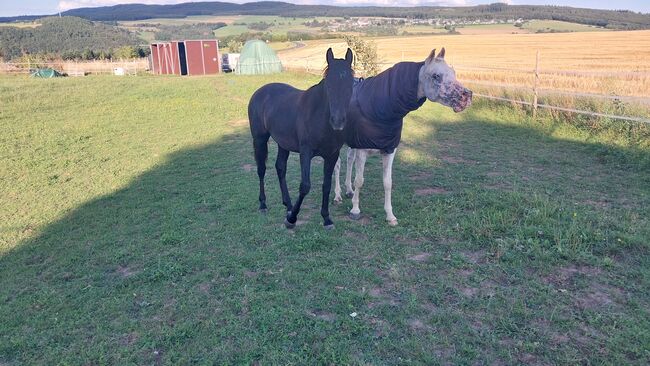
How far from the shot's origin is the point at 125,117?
1470 cm

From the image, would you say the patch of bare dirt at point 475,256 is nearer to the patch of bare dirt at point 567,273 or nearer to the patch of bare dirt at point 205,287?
the patch of bare dirt at point 567,273

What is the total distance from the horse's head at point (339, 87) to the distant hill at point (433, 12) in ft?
222

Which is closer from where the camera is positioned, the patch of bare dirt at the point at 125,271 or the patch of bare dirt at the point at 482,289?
the patch of bare dirt at the point at 482,289

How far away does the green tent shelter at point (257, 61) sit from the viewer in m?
34.2

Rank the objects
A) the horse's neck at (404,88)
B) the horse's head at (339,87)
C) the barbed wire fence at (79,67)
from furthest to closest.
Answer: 1. the barbed wire fence at (79,67)
2. the horse's neck at (404,88)
3. the horse's head at (339,87)

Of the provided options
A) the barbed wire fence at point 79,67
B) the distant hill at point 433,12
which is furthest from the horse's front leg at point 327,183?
the distant hill at point 433,12

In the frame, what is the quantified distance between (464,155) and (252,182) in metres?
4.29

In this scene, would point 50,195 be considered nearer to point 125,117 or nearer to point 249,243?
point 249,243

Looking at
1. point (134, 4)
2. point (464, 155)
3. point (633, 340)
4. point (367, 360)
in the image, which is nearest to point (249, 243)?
point (367, 360)

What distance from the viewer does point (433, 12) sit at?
100 metres

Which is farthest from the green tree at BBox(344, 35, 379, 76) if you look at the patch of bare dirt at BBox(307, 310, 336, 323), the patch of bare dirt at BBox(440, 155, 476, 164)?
the patch of bare dirt at BBox(307, 310, 336, 323)

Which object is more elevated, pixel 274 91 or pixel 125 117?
pixel 274 91

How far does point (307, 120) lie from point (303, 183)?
2.45ft

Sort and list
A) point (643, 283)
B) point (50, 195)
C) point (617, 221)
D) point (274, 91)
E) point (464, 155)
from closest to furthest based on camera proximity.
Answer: point (643, 283)
point (617, 221)
point (274, 91)
point (50, 195)
point (464, 155)
